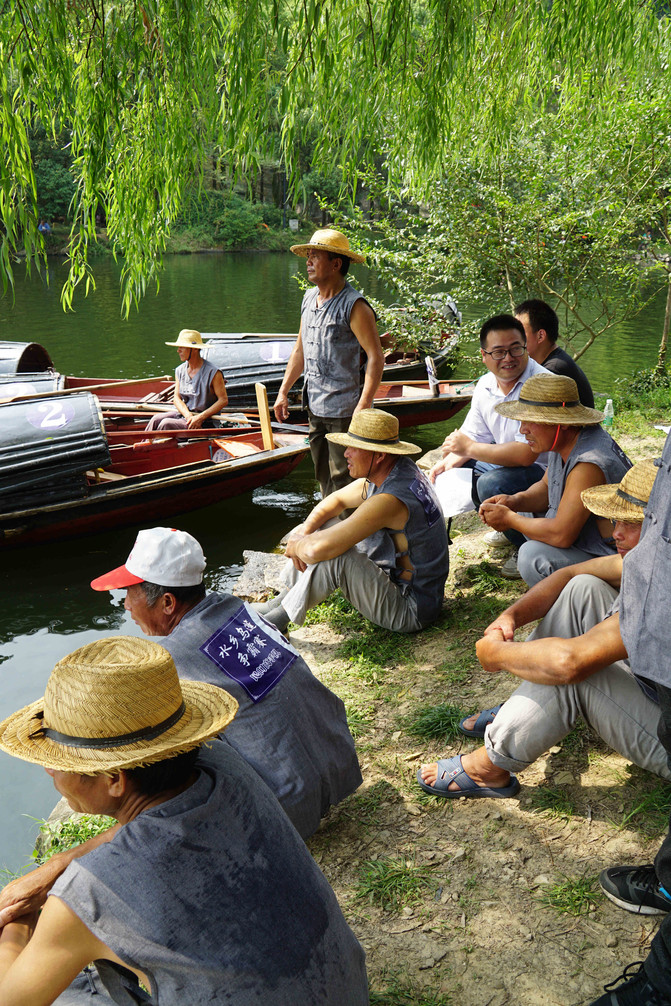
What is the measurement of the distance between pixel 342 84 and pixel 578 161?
207 inches

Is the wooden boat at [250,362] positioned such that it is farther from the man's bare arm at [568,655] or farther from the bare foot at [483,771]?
the man's bare arm at [568,655]

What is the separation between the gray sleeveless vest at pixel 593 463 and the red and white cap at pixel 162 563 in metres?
1.64

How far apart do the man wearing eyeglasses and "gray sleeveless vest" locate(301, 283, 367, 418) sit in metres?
0.95

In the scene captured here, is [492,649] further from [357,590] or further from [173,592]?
[357,590]

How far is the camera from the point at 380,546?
12.4ft

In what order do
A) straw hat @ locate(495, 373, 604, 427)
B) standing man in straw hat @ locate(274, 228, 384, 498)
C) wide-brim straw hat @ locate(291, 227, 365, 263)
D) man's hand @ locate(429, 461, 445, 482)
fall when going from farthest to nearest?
standing man in straw hat @ locate(274, 228, 384, 498)
wide-brim straw hat @ locate(291, 227, 365, 263)
man's hand @ locate(429, 461, 445, 482)
straw hat @ locate(495, 373, 604, 427)

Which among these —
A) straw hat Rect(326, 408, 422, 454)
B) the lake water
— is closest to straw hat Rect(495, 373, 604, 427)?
straw hat Rect(326, 408, 422, 454)

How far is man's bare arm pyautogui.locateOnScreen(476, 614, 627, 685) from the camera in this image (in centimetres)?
224

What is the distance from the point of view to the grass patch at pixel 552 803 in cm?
262

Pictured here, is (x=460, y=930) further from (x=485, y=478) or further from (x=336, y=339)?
(x=336, y=339)

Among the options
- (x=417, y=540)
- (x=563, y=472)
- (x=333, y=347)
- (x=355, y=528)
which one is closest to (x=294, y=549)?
(x=355, y=528)

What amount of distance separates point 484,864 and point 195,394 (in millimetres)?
6570

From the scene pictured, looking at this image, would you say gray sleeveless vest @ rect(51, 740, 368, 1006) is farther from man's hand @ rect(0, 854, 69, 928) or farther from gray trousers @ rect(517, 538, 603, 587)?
gray trousers @ rect(517, 538, 603, 587)

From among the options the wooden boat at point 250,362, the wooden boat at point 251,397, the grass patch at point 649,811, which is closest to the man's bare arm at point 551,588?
the grass patch at point 649,811
